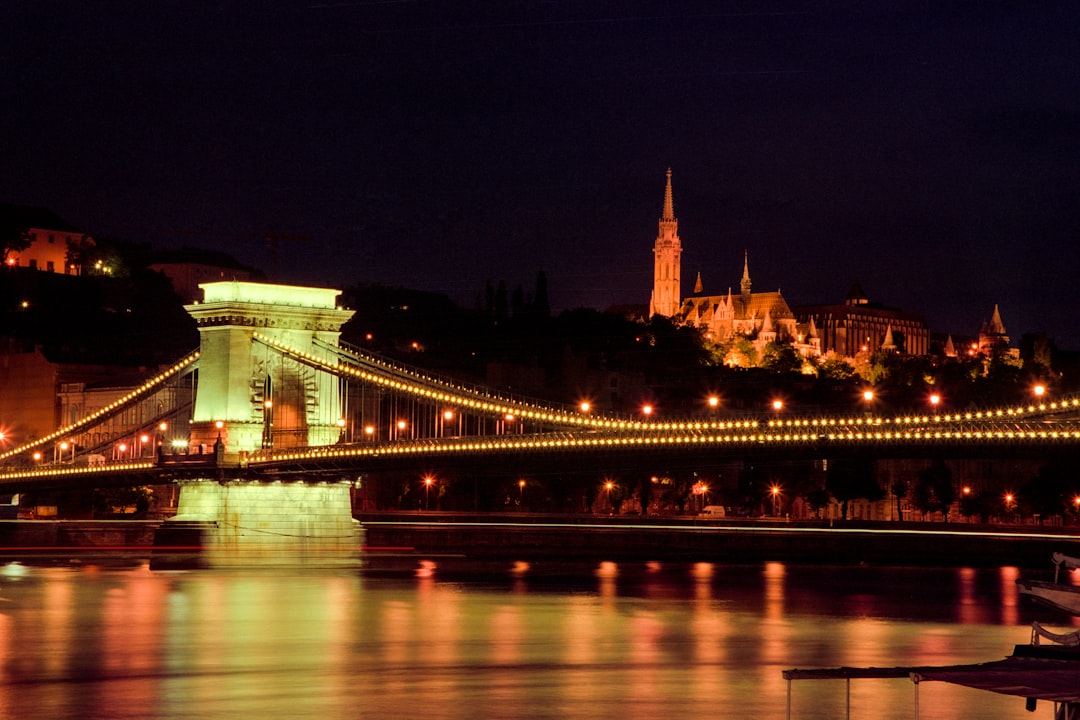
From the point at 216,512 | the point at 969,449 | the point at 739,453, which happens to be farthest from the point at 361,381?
the point at 969,449

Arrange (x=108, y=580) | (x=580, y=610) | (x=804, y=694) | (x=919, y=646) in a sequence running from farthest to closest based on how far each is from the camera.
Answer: (x=108, y=580) → (x=580, y=610) → (x=919, y=646) → (x=804, y=694)

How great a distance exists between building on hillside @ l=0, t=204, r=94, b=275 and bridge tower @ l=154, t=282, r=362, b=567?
7417 cm

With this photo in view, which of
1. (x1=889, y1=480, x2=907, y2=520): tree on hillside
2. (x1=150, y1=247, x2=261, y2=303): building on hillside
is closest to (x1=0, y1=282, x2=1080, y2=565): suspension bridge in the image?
(x1=889, y1=480, x2=907, y2=520): tree on hillside

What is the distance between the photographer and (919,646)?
32.2 metres

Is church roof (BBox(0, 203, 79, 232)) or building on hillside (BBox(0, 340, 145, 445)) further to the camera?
church roof (BBox(0, 203, 79, 232))

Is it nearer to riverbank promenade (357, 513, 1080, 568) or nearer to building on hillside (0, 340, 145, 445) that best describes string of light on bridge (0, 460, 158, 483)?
riverbank promenade (357, 513, 1080, 568)

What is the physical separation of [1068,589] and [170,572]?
3088 cm

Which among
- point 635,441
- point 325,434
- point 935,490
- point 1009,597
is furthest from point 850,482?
point 635,441

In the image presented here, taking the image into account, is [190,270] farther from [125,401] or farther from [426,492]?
[125,401]

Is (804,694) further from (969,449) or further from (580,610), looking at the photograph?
(969,449)

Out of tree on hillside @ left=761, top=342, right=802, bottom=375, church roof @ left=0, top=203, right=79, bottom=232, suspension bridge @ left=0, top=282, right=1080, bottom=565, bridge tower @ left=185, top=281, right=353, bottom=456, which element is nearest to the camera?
suspension bridge @ left=0, top=282, right=1080, bottom=565

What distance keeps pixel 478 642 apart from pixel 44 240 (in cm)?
9743

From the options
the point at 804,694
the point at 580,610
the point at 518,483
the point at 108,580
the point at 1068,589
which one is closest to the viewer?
the point at 1068,589

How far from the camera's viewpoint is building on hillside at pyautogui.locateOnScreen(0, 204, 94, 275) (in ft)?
393
